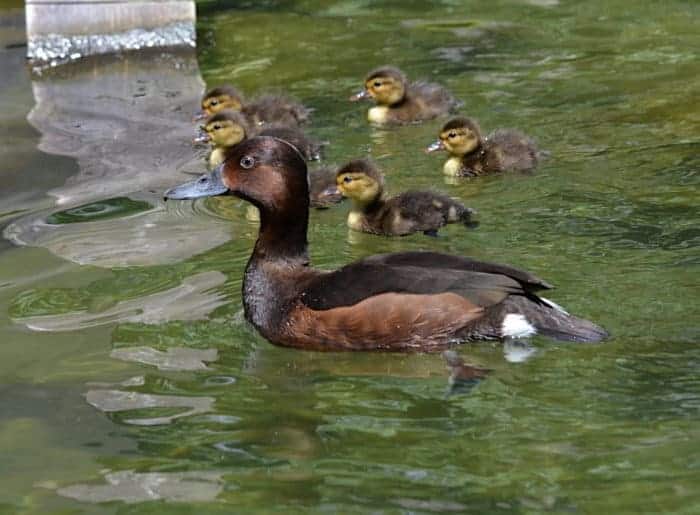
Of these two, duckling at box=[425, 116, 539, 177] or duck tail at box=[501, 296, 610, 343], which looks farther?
duckling at box=[425, 116, 539, 177]

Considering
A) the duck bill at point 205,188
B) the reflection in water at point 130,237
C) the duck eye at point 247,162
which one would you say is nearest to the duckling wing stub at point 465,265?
the duck eye at point 247,162

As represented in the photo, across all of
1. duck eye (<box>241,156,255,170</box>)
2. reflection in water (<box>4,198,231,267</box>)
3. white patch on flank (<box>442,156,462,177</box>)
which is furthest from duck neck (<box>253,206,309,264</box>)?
white patch on flank (<box>442,156,462,177</box>)

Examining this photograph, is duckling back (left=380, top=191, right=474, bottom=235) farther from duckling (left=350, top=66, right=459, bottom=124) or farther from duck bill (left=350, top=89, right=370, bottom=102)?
duck bill (left=350, top=89, right=370, bottom=102)

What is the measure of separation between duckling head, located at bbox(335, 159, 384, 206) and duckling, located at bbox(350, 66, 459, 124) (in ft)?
5.91

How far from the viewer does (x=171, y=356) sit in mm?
5668

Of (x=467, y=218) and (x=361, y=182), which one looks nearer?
(x=467, y=218)

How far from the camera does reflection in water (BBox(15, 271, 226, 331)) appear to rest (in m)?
6.12

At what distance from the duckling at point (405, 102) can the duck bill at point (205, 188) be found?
10.5 feet

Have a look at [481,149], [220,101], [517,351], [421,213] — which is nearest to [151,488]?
[517,351]

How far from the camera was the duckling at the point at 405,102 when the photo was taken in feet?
30.6

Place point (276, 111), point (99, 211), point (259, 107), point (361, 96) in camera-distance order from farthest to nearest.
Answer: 1. point (361, 96)
2. point (259, 107)
3. point (276, 111)
4. point (99, 211)

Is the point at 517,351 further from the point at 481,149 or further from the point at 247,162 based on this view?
the point at 481,149

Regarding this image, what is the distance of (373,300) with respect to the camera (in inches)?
219

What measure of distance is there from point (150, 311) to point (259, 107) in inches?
129
